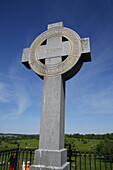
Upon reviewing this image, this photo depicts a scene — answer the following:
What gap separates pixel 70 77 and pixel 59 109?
1.51 meters

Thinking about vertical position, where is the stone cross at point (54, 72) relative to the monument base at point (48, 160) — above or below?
above

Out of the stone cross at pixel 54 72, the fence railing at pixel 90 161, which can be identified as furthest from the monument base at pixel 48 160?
the fence railing at pixel 90 161

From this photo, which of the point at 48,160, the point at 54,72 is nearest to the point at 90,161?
the point at 48,160

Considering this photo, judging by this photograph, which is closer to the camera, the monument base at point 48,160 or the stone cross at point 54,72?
the monument base at point 48,160

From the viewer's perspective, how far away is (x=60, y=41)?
554 centimetres

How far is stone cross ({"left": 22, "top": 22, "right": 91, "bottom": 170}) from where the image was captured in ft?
13.3

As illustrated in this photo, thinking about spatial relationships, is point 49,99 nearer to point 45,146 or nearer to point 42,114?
point 42,114

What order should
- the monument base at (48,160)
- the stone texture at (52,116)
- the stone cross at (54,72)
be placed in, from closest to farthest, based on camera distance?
the monument base at (48,160) < the stone cross at (54,72) < the stone texture at (52,116)

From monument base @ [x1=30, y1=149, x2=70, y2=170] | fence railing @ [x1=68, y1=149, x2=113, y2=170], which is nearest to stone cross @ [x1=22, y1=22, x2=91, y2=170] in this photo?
monument base @ [x1=30, y1=149, x2=70, y2=170]

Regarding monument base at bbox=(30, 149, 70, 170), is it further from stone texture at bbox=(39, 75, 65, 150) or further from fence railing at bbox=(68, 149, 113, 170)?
fence railing at bbox=(68, 149, 113, 170)

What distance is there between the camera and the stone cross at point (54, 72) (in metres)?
4.07

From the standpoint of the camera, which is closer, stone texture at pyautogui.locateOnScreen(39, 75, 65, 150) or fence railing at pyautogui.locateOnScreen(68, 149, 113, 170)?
stone texture at pyautogui.locateOnScreen(39, 75, 65, 150)

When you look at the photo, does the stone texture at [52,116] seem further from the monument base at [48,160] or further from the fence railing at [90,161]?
the fence railing at [90,161]

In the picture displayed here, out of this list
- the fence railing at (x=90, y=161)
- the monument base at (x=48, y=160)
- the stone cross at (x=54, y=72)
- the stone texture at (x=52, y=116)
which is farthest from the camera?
the fence railing at (x=90, y=161)
